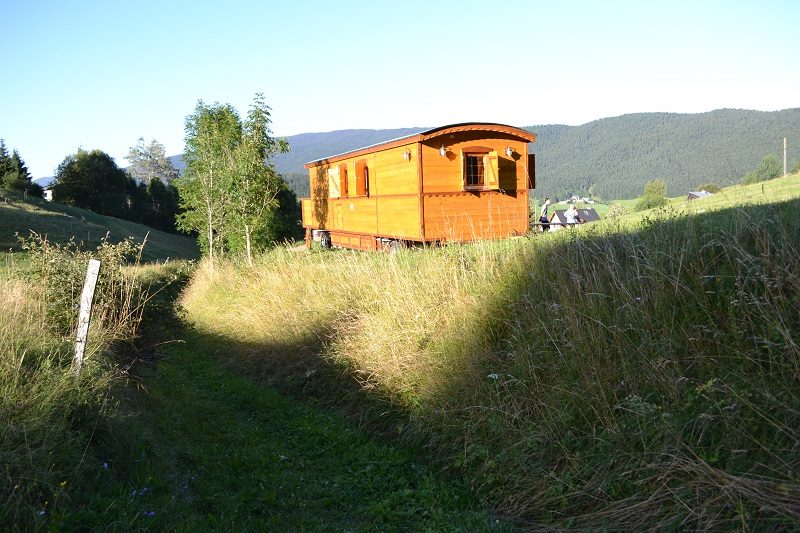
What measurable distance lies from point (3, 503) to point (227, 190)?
17.0 m

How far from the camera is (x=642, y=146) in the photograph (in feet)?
297

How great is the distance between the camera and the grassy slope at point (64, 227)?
28.6 m

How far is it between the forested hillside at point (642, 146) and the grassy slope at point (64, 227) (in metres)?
34.8

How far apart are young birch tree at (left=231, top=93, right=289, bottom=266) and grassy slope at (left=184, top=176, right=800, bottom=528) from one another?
12882 millimetres

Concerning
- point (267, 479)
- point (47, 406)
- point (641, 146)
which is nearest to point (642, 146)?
point (641, 146)

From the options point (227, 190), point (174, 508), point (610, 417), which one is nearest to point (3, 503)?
point (174, 508)

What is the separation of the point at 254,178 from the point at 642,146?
83312 millimetres

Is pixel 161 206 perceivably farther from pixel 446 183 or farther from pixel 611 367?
pixel 611 367

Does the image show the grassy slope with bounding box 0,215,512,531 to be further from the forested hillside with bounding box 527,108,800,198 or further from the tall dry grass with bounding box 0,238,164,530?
the forested hillside with bounding box 527,108,800,198

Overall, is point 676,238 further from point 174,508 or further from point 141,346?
point 141,346

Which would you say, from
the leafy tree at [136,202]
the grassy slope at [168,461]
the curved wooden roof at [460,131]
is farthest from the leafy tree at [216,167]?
the leafy tree at [136,202]

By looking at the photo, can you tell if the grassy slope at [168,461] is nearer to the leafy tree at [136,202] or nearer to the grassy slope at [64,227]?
the grassy slope at [64,227]

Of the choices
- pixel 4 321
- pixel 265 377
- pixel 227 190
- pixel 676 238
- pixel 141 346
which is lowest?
pixel 265 377

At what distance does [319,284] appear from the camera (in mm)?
8648
